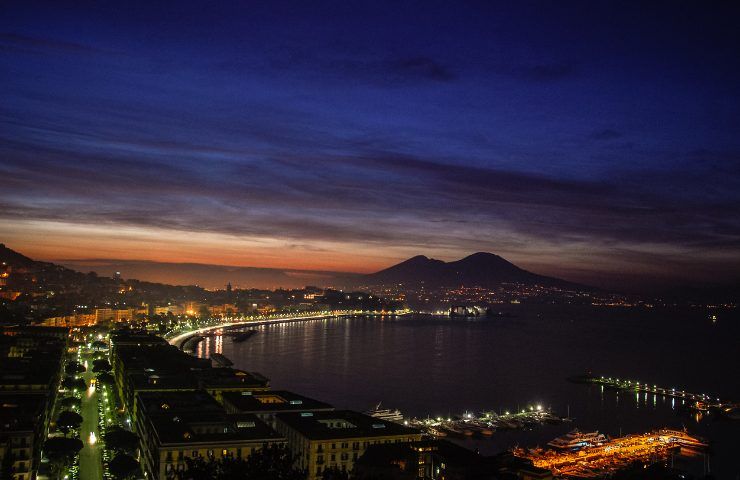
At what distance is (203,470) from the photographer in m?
5.13

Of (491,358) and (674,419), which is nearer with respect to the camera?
(674,419)

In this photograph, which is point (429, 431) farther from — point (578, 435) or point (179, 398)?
point (179, 398)

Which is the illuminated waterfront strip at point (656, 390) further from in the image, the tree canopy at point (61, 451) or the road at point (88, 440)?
the tree canopy at point (61, 451)

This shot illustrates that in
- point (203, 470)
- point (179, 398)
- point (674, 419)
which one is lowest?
point (674, 419)

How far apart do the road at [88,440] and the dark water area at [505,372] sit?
7298 mm

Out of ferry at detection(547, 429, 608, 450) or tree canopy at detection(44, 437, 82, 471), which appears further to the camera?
ferry at detection(547, 429, 608, 450)

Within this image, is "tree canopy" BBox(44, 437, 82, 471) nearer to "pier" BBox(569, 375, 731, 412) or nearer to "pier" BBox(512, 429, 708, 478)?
"pier" BBox(512, 429, 708, 478)

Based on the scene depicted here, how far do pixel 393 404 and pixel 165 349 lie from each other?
10366 millimetres

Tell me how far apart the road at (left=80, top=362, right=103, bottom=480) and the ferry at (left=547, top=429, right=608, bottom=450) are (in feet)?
36.1

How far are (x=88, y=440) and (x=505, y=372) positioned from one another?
67.9 ft

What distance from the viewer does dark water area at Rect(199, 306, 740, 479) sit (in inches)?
852

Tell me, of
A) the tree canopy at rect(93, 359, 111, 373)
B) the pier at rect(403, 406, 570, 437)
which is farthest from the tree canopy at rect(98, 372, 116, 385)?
the pier at rect(403, 406, 570, 437)

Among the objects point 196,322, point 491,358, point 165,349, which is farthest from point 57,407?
point 196,322

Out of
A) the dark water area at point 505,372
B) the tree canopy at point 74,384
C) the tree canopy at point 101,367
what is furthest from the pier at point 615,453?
the tree canopy at point 101,367
